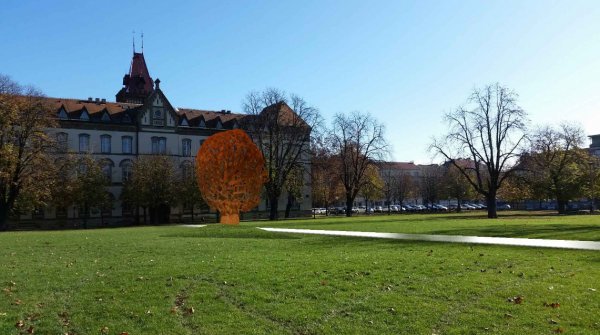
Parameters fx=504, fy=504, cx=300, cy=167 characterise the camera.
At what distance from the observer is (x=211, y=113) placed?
266ft

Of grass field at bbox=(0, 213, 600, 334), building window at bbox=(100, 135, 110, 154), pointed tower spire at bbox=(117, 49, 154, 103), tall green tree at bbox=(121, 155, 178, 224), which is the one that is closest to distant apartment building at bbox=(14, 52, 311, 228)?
building window at bbox=(100, 135, 110, 154)

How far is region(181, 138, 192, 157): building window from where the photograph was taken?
74.2 meters

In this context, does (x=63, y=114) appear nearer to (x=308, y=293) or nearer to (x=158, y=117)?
(x=158, y=117)

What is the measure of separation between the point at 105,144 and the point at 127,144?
2872 mm

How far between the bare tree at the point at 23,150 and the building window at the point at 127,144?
1901cm

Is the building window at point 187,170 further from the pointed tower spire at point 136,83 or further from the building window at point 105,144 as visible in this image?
the pointed tower spire at point 136,83

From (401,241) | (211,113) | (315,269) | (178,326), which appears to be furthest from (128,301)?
(211,113)

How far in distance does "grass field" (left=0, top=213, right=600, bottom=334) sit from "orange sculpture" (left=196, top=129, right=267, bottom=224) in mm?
18074

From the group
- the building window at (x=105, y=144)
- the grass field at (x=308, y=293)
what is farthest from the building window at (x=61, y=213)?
the grass field at (x=308, y=293)

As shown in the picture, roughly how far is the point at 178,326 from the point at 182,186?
55869 mm

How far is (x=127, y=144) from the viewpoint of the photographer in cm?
6969

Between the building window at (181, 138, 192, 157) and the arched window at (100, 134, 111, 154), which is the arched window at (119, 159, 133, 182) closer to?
the arched window at (100, 134, 111, 154)

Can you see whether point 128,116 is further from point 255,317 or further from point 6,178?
point 255,317

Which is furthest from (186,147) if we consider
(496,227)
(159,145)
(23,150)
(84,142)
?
(496,227)
